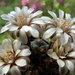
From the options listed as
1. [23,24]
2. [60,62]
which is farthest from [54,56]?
[23,24]

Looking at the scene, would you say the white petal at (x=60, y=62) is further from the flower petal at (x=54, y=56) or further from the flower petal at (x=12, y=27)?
the flower petal at (x=12, y=27)

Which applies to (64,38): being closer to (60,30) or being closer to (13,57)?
(60,30)

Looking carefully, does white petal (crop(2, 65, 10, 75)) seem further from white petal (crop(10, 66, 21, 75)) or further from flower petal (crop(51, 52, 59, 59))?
flower petal (crop(51, 52, 59, 59))

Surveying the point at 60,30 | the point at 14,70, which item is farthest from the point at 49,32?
the point at 14,70

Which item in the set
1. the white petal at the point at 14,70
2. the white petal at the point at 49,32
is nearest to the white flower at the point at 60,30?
the white petal at the point at 49,32

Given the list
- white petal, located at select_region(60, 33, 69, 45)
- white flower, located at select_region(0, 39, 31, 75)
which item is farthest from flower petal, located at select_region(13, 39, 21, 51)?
white petal, located at select_region(60, 33, 69, 45)

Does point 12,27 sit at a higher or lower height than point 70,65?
higher

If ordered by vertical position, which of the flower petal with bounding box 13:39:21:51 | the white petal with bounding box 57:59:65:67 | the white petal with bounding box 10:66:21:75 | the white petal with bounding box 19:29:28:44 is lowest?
the white petal with bounding box 10:66:21:75
